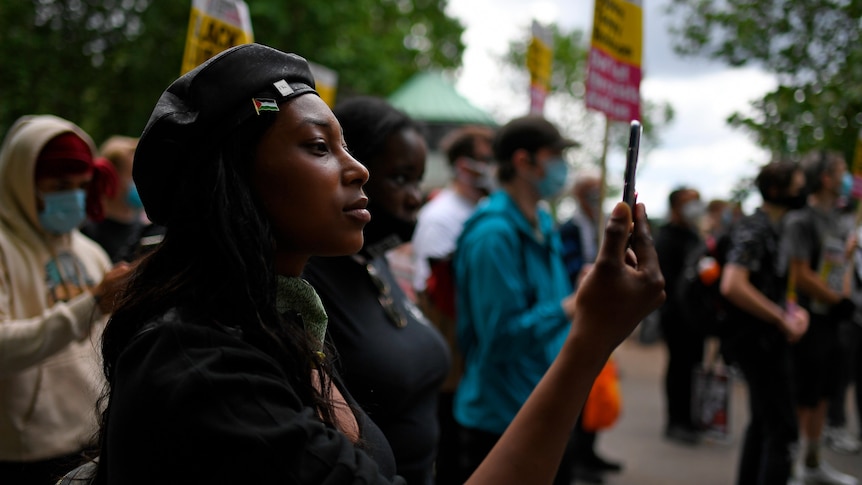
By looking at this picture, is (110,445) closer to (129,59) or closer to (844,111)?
(844,111)

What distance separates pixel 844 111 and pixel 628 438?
360cm

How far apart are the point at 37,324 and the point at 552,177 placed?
2.19 m

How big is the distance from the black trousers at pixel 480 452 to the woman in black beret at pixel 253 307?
192 centimetres

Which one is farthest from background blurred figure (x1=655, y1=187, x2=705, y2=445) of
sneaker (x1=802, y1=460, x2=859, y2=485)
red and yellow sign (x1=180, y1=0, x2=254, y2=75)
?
red and yellow sign (x1=180, y1=0, x2=254, y2=75)

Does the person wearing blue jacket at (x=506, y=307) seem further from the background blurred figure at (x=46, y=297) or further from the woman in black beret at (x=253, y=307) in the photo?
the woman in black beret at (x=253, y=307)

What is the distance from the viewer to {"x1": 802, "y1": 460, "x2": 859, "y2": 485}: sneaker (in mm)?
5660

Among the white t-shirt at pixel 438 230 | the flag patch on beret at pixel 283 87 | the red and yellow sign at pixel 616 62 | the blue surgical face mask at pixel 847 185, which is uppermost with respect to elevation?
the red and yellow sign at pixel 616 62

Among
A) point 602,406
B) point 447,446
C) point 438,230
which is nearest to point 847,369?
point 602,406

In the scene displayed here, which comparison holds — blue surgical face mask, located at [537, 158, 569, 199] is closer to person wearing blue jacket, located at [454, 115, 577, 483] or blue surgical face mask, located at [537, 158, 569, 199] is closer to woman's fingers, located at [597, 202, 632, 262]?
person wearing blue jacket, located at [454, 115, 577, 483]

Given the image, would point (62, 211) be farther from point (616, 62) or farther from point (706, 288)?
point (706, 288)

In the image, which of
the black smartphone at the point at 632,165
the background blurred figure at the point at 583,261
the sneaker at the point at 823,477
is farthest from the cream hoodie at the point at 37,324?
the sneaker at the point at 823,477

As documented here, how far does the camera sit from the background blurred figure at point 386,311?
209 centimetres

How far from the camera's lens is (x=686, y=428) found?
7.09 metres

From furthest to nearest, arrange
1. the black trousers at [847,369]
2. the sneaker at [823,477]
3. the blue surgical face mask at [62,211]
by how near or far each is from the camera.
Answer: the black trousers at [847,369], the sneaker at [823,477], the blue surgical face mask at [62,211]
